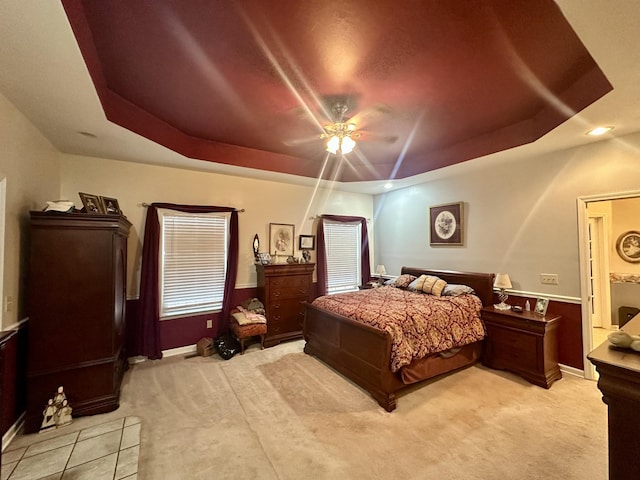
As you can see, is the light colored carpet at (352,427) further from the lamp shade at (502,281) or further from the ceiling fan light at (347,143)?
the ceiling fan light at (347,143)

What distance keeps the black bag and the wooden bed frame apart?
3.37ft

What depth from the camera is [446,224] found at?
479cm

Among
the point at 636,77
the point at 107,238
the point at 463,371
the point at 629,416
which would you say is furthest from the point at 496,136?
the point at 107,238

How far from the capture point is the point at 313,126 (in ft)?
11.2

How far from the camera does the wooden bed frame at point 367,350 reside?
2.78 metres

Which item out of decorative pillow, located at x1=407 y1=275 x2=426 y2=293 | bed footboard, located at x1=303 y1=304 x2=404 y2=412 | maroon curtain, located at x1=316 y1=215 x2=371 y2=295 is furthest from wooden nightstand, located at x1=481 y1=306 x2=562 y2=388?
maroon curtain, located at x1=316 y1=215 x2=371 y2=295

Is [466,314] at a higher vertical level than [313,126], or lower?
lower

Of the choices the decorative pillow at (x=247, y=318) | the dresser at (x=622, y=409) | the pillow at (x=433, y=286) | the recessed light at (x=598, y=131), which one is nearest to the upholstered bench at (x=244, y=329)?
the decorative pillow at (x=247, y=318)

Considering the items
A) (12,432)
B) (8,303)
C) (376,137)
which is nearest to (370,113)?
(376,137)

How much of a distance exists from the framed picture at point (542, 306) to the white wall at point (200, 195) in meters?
3.49

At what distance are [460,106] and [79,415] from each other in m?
4.83

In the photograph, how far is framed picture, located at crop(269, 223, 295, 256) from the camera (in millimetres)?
4953

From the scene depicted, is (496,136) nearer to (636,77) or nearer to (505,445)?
(636,77)

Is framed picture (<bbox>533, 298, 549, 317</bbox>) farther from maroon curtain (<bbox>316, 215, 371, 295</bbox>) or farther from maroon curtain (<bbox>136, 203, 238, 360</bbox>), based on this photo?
maroon curtain (<bbox>136, 203, 238, 360</bbox>)
